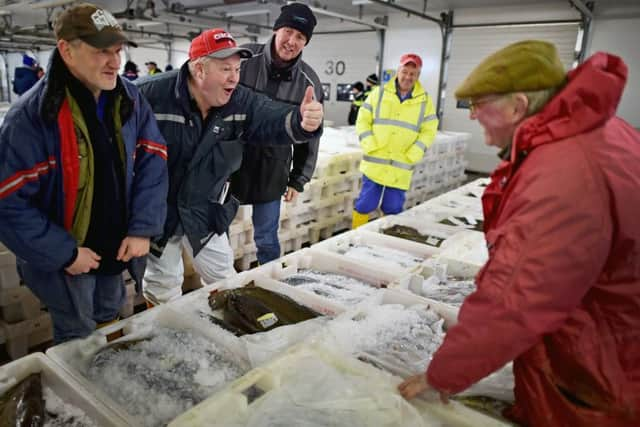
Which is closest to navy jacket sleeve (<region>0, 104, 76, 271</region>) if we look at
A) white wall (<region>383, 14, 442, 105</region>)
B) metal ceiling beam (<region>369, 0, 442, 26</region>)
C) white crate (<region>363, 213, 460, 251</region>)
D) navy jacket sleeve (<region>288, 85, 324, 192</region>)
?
navy jacket sleeve (<region>288, 85, 324, 192</region>)

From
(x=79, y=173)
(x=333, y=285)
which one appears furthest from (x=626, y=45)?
(x=79, y=173)

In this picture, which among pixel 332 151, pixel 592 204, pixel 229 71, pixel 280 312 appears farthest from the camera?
pixel 332 151

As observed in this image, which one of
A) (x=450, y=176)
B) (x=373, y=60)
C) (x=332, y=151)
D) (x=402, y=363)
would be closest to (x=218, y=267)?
(x=402, y=363)

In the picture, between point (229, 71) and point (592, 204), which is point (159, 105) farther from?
point (592, 204)

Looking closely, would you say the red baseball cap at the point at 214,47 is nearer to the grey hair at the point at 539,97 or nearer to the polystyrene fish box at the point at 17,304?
the grey hair at the point at 539,97

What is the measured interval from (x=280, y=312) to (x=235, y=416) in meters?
0.77

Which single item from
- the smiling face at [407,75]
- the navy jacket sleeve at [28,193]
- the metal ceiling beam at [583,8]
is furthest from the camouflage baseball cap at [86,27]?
the metal ceiling beam at [583,8]

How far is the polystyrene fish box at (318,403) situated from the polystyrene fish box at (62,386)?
28cm

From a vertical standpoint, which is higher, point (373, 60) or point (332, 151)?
point (373, 60)

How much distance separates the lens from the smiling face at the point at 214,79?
7.68 ft

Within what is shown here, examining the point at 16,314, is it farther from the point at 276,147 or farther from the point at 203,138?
the point at 276,147

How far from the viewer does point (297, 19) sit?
3.08 meters

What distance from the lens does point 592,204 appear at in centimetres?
106

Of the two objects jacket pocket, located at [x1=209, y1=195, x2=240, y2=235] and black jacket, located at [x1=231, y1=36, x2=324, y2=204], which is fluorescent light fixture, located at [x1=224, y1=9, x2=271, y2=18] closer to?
black jacket, located at [x1=231, y1=36, x2=324, y2=204]
